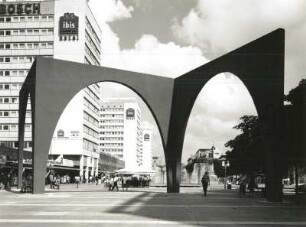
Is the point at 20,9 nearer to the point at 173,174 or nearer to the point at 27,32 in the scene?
the point at 27,32

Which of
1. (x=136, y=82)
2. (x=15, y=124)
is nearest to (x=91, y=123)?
(x=15, y=124)

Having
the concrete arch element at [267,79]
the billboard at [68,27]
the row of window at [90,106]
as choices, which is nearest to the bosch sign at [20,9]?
the billboard at [68,27]

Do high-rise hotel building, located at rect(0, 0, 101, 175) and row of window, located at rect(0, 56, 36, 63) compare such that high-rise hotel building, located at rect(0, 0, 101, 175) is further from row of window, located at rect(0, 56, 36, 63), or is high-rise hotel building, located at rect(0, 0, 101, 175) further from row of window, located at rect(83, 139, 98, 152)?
row of window, located at rect(83, 139, 98, 152)

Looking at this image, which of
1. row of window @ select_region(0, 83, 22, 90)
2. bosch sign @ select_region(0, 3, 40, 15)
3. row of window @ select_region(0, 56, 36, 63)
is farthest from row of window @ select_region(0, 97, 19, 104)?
bosch sign @ select_region(0, 3, 40, 15)

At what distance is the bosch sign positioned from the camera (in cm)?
8256

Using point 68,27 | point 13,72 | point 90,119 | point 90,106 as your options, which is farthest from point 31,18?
point 90,119

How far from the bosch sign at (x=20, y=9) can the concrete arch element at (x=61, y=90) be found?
161ft

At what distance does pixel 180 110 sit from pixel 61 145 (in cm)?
5263

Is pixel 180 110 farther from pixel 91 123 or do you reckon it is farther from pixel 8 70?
pixel 91 123

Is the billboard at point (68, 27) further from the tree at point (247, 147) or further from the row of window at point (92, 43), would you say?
the tree at point (247, 147)

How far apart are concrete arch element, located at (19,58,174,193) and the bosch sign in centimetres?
4898

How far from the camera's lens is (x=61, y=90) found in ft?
110

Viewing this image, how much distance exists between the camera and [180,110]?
3584 cm

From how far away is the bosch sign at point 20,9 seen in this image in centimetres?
8256
